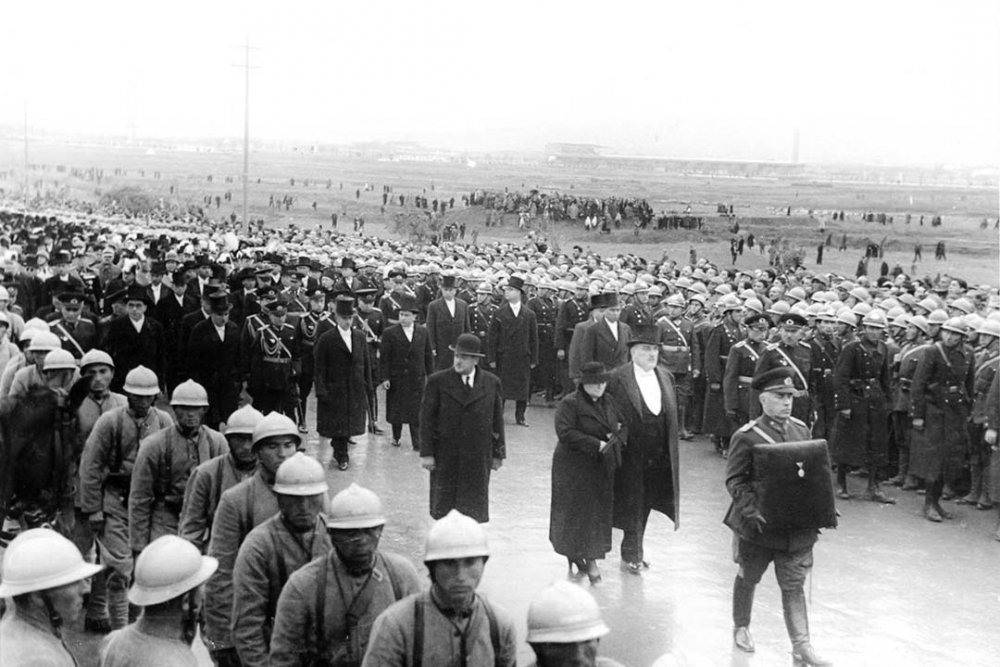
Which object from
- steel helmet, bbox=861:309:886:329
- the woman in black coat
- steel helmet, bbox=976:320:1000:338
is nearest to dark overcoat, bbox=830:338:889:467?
steel helmet, bbox=861:309:886:329

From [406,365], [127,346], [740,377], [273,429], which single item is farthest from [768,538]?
[127,346]

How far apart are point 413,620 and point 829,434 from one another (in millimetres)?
8468

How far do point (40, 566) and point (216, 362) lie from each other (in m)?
8.37

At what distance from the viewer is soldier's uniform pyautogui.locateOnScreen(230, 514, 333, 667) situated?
16.3 ft

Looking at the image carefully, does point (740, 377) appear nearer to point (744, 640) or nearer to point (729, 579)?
point (729, 579)

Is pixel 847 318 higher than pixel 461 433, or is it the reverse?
pixel 847 318

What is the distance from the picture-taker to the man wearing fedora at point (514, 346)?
15.3 m

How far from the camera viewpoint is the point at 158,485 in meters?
6.75

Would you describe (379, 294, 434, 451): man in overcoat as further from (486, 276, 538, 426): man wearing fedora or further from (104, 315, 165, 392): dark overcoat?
(104, 315, 165, 392): dark overcoat

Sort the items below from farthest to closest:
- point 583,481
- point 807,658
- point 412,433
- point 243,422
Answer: point 412,433 → point 583,481 → point 807,658 → point 243,422

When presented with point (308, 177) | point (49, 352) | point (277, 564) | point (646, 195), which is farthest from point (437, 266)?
point (308, 177)

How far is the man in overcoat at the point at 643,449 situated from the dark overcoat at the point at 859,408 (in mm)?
3138

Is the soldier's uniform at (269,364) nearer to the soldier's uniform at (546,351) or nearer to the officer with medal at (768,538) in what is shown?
the soldier's uniform at (546,351)

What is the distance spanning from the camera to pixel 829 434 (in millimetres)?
11562
